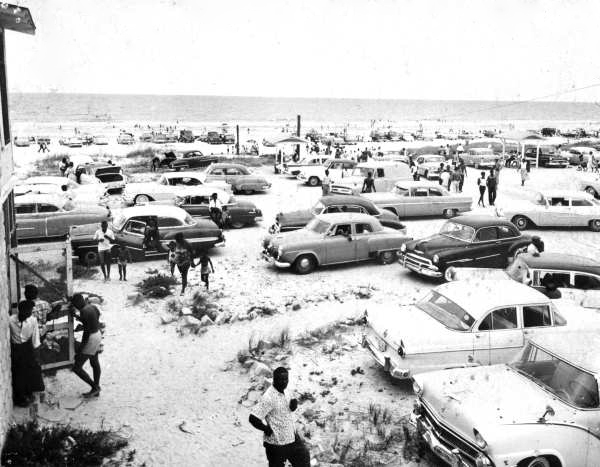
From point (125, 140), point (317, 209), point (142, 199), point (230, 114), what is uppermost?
point (230, 114)

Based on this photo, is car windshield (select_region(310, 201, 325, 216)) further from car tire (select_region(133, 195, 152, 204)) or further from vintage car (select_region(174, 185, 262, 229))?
car tire (select_region(133, 195, 152, 204))

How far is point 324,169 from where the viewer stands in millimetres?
28266

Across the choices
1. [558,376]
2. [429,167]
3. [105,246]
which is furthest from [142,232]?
[429,167]

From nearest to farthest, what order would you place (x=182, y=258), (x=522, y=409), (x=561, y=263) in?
(x=522, y=409) < (x=561, y=263) < (x=182, y=258)

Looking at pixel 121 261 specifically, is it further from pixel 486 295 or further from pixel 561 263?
pixel 561 263

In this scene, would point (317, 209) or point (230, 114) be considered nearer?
point (317, 209)

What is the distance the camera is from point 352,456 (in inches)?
248

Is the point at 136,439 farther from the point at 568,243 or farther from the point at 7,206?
the point at 568,243

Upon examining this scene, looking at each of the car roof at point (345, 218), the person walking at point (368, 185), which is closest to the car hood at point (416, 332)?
the car roof at point (345, 218)

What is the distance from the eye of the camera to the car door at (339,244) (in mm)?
13688

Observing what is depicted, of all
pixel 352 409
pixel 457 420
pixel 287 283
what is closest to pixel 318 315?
pixel 287 283

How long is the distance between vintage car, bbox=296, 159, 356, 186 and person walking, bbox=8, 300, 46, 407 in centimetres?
2114

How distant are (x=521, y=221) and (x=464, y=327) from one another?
11857 mm

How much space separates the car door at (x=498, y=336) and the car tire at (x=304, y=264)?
615cm
